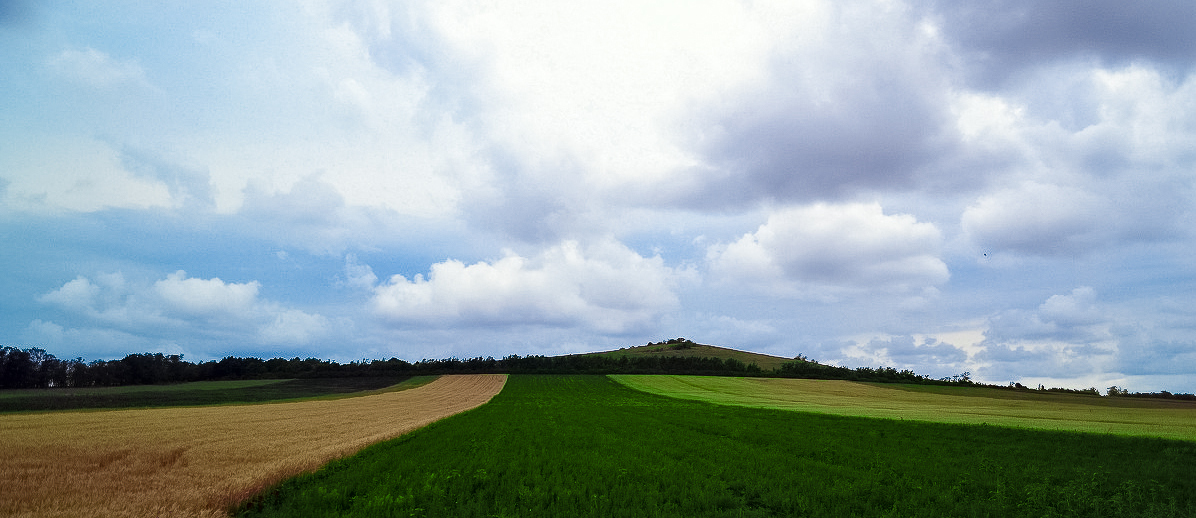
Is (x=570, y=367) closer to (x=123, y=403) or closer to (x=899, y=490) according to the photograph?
(x=123, y=403)

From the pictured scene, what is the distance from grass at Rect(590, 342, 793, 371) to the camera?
452 ft

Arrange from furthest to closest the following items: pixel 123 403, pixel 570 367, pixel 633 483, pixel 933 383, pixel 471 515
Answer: pixel 570 367 → pixel 933 383 → pixel 123 403 → pixel 633 483 → pixel 471 515

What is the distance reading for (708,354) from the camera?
5733 inches

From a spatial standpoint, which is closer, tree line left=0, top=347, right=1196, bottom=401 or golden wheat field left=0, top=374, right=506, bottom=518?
golden wheat field left=0, top=374, right=506, bottom=518

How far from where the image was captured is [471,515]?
38.5 ft

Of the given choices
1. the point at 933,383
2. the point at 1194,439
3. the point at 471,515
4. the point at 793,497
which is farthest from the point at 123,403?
the point at 933,383

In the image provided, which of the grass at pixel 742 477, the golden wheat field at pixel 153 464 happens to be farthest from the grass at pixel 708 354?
the golden wheat field at pixel 153 464

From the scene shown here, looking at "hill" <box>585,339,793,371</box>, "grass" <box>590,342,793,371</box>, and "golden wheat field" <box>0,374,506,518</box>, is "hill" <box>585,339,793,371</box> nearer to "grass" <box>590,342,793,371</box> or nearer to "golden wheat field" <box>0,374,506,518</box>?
"grass" <box>590,342,793,371</box>

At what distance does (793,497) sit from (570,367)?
111 meters

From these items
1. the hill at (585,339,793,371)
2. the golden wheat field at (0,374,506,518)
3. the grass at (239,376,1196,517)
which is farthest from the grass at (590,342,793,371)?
the golden wheat field at (0,374,506,518)

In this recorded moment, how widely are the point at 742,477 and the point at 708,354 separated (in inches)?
5278

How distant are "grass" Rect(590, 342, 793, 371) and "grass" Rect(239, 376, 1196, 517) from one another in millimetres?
108425

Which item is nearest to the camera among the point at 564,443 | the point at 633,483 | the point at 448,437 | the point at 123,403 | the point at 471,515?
the point at 471,515

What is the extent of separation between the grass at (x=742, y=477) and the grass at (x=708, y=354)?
108 metres
